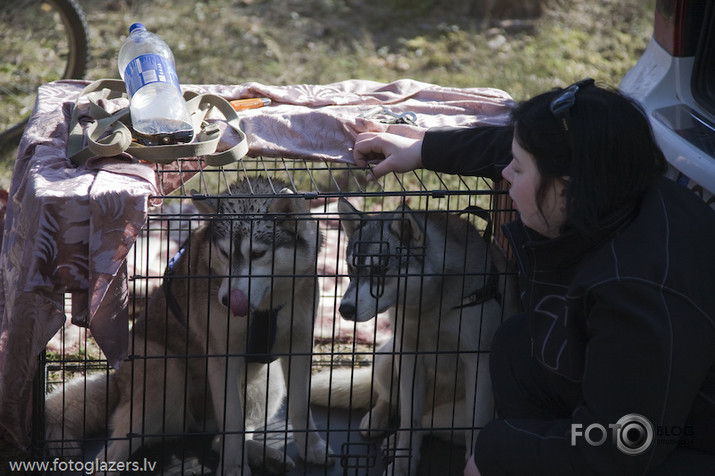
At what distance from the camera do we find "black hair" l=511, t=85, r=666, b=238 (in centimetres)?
173

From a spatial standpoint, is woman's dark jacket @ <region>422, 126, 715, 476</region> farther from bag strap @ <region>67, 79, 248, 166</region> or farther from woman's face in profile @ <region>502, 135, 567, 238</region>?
bag strap @ <region>67, 79, 248, 166</region>

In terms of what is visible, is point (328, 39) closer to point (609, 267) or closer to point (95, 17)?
point (95, 17)

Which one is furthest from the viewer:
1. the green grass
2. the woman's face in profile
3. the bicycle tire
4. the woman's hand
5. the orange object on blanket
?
the green grass

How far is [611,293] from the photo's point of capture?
1680 mm

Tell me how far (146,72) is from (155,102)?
0.36ft

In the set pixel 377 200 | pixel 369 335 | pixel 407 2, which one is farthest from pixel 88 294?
pixel 407 2

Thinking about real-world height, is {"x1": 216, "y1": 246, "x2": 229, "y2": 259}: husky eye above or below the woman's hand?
below

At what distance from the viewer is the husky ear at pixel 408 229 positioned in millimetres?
2596

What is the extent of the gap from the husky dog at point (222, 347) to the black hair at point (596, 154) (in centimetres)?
105

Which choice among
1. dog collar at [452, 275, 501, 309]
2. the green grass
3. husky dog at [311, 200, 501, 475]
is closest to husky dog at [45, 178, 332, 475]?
husky dog at [311, 200, 501, 475]

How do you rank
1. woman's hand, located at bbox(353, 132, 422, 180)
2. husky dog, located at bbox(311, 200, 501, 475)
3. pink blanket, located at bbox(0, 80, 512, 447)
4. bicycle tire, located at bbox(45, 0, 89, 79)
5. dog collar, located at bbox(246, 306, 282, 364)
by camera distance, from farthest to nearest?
bicycle tire, located at bbox(45, 0, 89, 79) → dog collar, located at bbox(246, 306, 282, 364) → husky dog, located at bbox(311, 200, 501, 475) → woman's hand, located at bbox(353, 132, 422, 180) → pink blanket, located at bbox(0, 80, 512, 447)

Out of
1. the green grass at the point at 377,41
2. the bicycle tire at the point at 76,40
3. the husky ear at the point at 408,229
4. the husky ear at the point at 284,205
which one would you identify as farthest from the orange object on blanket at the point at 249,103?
the green grass at the point at 377,41

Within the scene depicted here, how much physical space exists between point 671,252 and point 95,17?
699 cm

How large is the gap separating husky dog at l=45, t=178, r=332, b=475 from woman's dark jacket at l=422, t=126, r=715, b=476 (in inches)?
37.4
